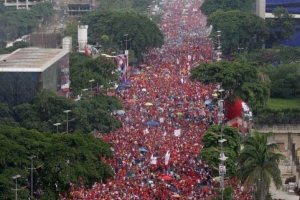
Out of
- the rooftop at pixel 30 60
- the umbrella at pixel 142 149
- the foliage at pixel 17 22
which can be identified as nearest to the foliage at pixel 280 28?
the foliage at pixel 17 22

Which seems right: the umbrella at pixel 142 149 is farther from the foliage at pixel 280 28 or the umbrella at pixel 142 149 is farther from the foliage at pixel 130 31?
the foliage at pixel 280 28

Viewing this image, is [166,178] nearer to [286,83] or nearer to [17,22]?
[286,83]

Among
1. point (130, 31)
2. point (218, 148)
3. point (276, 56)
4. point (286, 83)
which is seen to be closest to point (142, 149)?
point (218, 148)

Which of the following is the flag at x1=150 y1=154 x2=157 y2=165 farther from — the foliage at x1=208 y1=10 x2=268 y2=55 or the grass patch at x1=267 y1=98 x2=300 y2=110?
the foliage at x1=208 y1=10 x2=268 y2=55

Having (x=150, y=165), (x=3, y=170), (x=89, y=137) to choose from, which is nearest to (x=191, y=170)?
(x=150, y=165)

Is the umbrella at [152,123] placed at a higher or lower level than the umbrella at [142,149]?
higher
